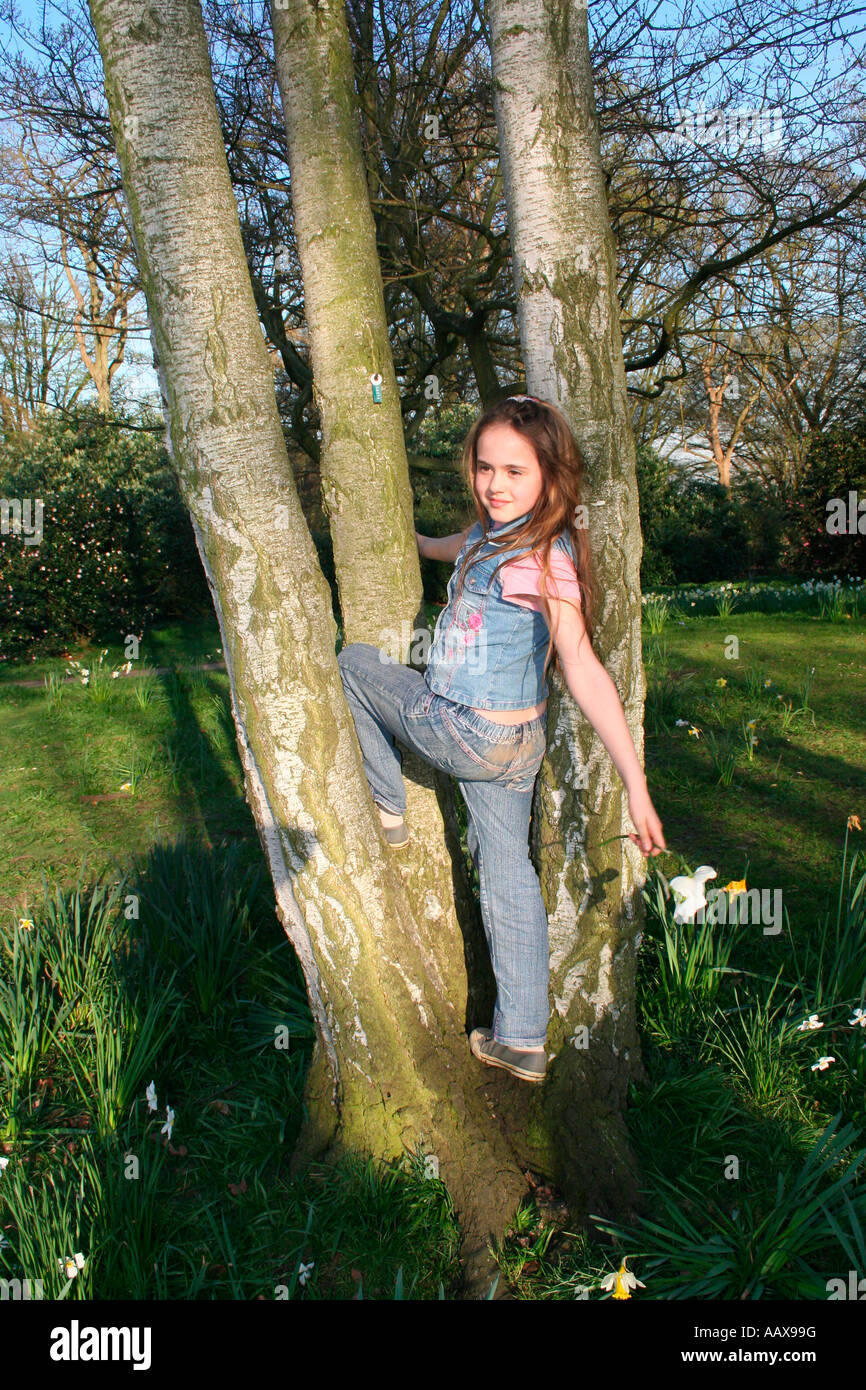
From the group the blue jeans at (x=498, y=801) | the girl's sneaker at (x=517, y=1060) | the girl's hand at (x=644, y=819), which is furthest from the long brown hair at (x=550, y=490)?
the girl's sneaker at (x=517, y=1060)

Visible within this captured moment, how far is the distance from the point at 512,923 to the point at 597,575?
33.3 inches

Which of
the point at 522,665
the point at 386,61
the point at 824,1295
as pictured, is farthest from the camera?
the point at 386,61

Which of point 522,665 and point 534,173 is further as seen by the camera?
point 522,665

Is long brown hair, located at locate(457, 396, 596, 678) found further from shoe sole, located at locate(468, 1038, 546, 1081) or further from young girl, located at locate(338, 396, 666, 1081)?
shoe sole, located at locate(468, 1038, 546, 1081)

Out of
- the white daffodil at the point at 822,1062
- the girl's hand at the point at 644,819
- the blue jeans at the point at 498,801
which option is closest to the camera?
the girl's hand at the point at 644,819

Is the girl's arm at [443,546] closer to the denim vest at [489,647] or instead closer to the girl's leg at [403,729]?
the denim vest at [489,647]

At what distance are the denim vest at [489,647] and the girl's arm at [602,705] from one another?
0.47ft

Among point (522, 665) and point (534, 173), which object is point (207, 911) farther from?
point (534, 173)

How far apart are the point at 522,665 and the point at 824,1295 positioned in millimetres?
1424

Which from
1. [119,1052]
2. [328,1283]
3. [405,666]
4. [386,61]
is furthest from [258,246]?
[328,1283]

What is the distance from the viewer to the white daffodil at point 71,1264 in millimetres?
1731

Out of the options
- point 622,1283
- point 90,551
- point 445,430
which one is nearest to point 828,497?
point 445,430

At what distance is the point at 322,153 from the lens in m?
2.12

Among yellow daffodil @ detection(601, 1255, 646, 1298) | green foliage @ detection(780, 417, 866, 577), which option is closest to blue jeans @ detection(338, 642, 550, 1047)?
yellow daffodil @ detection(601, 1255, 646, 1298)
